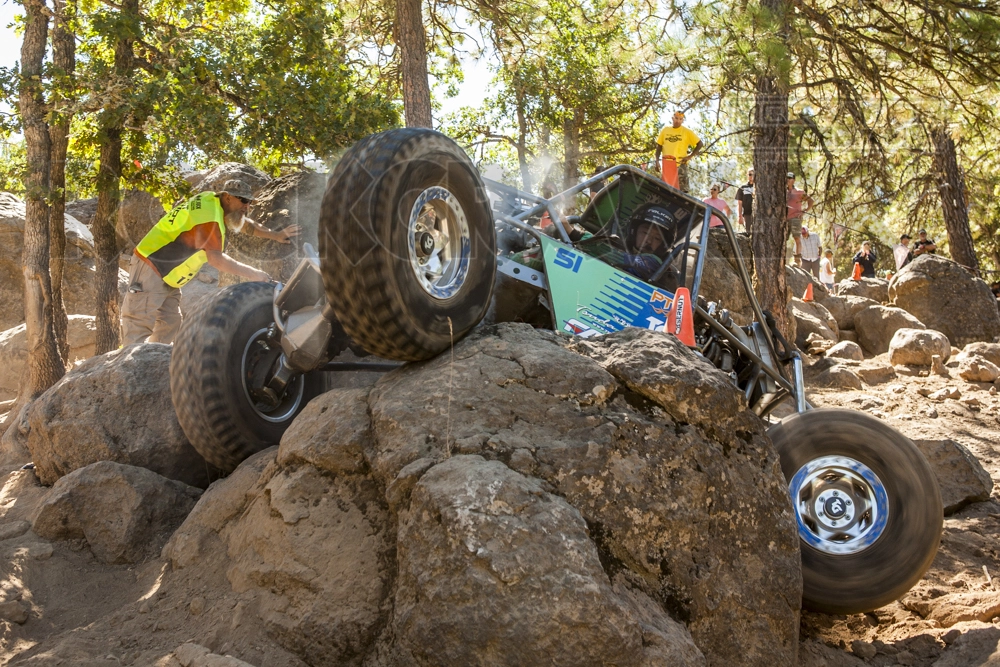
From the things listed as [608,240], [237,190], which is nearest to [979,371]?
[608,240]

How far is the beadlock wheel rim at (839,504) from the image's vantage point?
11.9 ft

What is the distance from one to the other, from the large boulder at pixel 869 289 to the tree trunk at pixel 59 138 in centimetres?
1294

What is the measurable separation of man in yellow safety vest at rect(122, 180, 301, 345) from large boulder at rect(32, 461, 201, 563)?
2.00m

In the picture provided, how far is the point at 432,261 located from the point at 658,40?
6.69 metres

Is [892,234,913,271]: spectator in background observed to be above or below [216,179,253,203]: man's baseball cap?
below

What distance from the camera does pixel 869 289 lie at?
15.8m

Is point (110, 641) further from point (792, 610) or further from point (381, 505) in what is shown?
point (792, 610)

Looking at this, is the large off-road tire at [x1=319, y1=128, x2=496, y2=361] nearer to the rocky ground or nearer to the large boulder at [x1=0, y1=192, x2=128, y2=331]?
the rocky ground

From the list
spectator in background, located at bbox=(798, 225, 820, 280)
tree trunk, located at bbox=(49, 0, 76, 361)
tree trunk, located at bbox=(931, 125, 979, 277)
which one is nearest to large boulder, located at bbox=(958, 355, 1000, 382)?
tree trunk, located at bbox=(931, 125, 979, 277)

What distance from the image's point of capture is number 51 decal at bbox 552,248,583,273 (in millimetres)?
4234

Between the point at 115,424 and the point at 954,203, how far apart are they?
48.5ft

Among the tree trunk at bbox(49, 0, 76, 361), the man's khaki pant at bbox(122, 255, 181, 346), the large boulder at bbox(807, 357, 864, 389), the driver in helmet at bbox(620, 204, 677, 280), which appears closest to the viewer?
the driver in helmet at bbox(620, 204, 677, 280)

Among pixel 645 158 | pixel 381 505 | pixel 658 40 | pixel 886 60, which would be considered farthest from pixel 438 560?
pixel 645 158

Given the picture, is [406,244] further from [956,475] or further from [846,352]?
[846,352]
